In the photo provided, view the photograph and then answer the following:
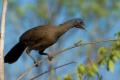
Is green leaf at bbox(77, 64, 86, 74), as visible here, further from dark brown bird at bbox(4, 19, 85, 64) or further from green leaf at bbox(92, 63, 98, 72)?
dark brown bird at bbox(4, 19, 85, 64)

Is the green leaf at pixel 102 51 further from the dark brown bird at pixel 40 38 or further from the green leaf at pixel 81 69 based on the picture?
the dark brown bird at pixel 40 38

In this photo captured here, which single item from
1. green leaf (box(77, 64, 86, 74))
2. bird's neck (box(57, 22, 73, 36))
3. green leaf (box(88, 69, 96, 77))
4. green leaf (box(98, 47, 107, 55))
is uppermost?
bird's neck (box(57, 22, 73, 36))

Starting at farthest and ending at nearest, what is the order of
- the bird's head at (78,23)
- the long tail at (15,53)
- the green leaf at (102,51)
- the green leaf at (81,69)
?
the long tail at (15,53), the bird's head at (78,23), the green leaf at (102,51), the green leaf at (81,69)

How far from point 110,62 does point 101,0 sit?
1359cm

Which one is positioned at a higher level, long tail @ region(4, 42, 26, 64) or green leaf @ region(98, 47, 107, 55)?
green leaf @ region(98, 47, 107, 55)

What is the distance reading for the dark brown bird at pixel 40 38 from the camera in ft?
16.3

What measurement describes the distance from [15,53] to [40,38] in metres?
0.33

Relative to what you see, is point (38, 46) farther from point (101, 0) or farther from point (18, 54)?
point (101, 0)

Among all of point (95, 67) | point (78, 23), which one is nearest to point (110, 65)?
point (95, 67)

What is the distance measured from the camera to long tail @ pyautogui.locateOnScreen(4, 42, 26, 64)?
204 inches

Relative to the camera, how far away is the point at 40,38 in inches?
205

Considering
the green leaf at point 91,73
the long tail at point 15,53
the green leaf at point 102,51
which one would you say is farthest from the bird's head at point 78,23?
the green leaf at point 91,73

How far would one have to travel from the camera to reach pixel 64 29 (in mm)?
4969

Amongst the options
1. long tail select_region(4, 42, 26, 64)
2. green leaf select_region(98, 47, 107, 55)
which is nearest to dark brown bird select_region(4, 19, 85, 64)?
long tail select_region(4, 42, 26, 64)
